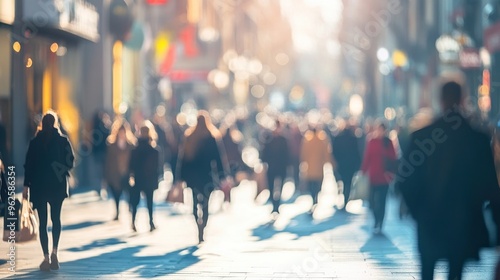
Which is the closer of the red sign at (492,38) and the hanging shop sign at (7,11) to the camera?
the hanging shop sign at (7,11)

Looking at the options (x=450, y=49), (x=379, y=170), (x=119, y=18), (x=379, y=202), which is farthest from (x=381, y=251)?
(x=450, y=49)

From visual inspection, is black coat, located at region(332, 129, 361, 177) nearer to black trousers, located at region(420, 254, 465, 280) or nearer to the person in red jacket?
the person in red jacket

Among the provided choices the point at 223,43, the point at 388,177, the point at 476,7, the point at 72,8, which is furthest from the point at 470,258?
the point at 223,43

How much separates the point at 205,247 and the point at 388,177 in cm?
374

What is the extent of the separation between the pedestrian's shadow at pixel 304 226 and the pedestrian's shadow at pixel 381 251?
1.22 metres

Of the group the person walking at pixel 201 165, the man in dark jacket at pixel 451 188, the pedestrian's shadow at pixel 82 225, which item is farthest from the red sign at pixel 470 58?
the man in dark jacket at pixel 451 188

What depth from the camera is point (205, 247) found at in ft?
47.9

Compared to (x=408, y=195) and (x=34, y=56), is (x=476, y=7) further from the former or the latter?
(x=408, y=195)

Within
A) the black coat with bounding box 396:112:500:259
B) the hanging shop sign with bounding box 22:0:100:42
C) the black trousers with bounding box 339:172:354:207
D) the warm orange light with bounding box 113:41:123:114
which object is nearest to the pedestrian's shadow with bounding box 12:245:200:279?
the black coat with bounding box 396:112:500:259

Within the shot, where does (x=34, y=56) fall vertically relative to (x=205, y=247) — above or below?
above

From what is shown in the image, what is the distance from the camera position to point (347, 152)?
833 inches

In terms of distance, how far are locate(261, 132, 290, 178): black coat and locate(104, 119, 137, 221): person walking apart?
2648mm

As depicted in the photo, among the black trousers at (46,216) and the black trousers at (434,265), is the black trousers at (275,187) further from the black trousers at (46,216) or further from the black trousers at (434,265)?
the black trousers at (434,265)

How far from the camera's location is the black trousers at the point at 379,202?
1664 cm
